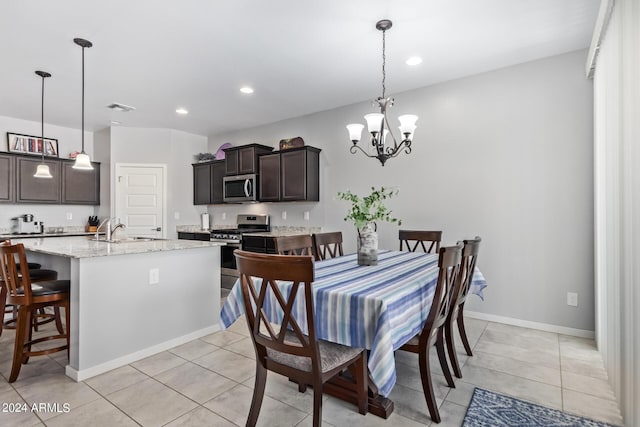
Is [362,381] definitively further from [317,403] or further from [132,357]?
[132,357]

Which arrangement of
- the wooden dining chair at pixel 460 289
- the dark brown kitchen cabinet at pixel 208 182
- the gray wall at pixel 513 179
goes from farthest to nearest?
the dark brown kitchen cabinet at pixel 208 182
the gray wall at pixel 513 179
the wooden dining chair at pixel 460 289

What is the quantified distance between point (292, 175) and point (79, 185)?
3.79 meters

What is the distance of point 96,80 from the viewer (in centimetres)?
361

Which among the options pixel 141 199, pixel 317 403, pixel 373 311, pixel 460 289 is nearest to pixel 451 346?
pixel 460 289

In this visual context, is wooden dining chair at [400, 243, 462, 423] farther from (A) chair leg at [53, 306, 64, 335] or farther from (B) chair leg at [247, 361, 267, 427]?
(A) chair leg at [53, 306, 64, 335]

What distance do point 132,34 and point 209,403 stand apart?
285 centimetres

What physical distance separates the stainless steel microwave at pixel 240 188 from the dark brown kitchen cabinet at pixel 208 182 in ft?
0.90

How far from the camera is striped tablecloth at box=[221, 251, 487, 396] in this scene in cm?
144

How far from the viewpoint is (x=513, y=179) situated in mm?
3299

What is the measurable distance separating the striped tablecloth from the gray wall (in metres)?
1.73

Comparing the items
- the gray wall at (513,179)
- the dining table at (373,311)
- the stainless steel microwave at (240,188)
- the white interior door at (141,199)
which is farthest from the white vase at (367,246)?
the white interior door at (141,199)

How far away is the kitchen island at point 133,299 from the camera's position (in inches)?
90.8

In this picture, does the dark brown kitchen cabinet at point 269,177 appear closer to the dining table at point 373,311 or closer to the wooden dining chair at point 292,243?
the wooden dining chair at point 292,243

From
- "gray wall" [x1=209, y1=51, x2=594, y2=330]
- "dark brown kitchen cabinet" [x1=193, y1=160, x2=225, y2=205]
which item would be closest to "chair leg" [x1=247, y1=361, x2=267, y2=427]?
"gray wall" [x1=209, y1=51, x2=594, y2=330]
